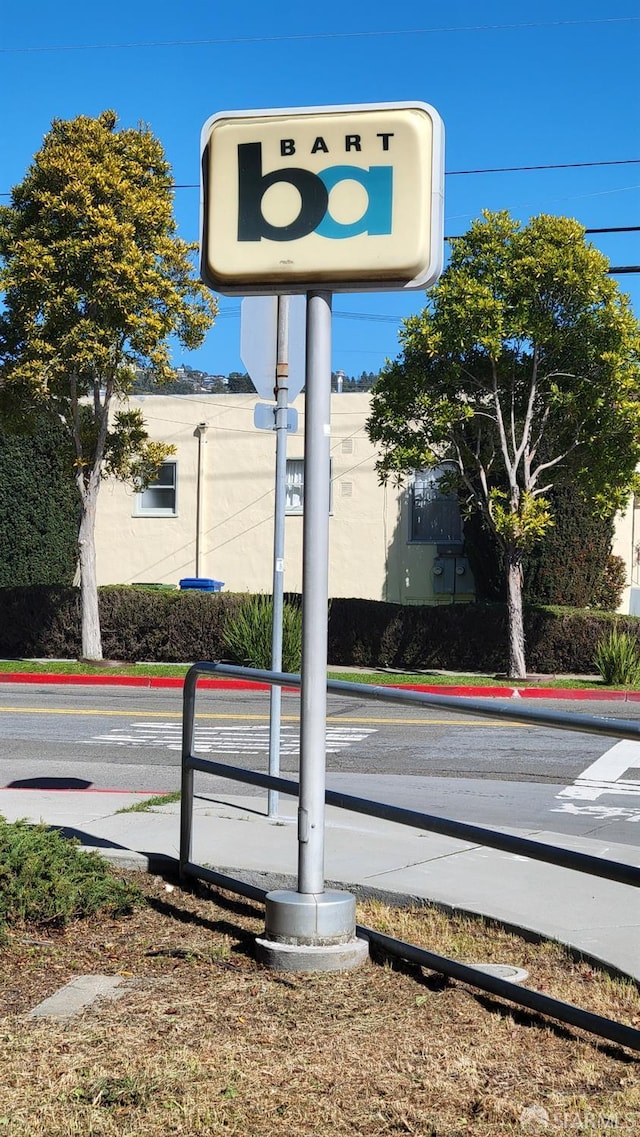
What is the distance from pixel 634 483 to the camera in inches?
763

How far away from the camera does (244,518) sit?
1093 inches

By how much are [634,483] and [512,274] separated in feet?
12.3

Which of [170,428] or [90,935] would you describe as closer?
[90,935]

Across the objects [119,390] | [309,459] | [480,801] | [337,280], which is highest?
[119,390]

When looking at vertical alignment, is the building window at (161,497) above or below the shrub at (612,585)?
above

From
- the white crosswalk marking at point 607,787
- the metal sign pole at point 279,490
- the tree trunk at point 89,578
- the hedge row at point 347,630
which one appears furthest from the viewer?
the tree trunk at point 89,578

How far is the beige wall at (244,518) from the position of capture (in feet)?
87.9

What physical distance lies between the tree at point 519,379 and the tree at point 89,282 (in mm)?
4020

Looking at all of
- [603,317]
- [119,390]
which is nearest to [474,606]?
[603,317]

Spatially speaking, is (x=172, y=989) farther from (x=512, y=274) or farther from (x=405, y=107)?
(x=512, y=274)

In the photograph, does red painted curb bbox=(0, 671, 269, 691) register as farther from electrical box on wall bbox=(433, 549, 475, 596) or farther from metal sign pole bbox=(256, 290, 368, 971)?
metal sign pole bbox=(256, 290, 368, 971)

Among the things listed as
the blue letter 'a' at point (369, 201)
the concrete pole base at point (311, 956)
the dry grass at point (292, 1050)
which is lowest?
the dry grass at point (292, 1050)

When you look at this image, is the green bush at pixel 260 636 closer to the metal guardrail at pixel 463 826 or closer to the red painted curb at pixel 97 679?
the red painted curb at pixel 97 679

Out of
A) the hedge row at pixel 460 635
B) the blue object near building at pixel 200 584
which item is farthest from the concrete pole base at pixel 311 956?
the blue object near building at pixel 200 584
